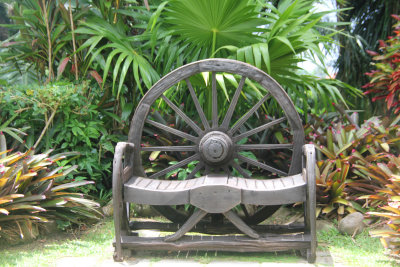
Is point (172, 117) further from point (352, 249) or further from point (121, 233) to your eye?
point (352, 249)

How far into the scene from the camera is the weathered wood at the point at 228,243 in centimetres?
274

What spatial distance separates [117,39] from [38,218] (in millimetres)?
1769

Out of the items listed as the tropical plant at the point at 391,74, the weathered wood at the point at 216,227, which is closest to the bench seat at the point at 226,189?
the weathered wood at the point at 216,227

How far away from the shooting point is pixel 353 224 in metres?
3.28

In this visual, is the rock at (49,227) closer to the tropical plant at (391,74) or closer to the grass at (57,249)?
the grass at (57,249)

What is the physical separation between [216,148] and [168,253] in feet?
2.68

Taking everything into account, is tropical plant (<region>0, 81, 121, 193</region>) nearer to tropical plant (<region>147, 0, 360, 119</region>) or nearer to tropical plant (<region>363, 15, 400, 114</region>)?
tropical plant (<region>147, 0, 360, 119</region>)

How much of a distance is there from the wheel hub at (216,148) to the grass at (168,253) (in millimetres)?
668

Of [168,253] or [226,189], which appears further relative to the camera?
[168,253]

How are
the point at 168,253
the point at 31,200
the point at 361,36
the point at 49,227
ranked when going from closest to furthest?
the point at 168,253, the point at 31,200, the point at 49,227, the point at 361,36

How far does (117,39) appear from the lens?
3893mm

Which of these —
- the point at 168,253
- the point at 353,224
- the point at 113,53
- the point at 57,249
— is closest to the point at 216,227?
the point at 168,253

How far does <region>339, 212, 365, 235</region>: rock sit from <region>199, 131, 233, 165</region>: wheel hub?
1103 mm

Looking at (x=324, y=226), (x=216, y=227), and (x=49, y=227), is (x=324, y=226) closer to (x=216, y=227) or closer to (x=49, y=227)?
(x=216, y=227)
